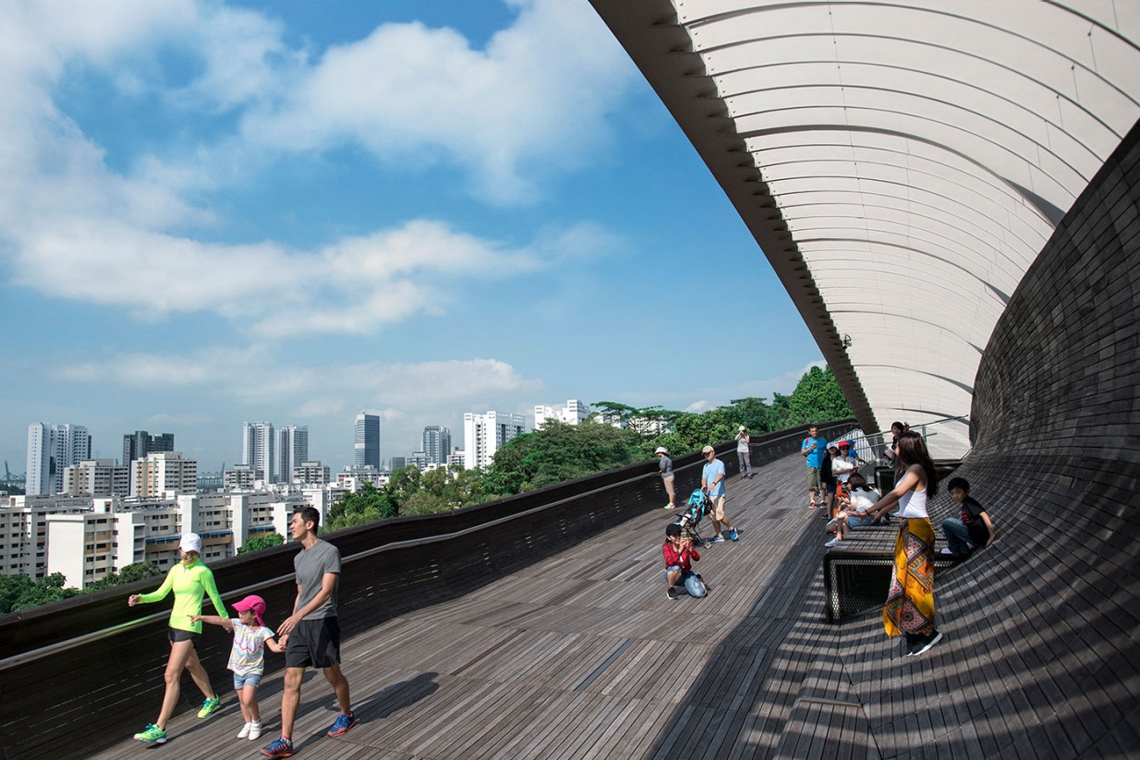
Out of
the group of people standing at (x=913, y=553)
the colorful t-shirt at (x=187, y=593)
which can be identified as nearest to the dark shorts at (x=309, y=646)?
the colorful t-shirt at (x=187, y=593)

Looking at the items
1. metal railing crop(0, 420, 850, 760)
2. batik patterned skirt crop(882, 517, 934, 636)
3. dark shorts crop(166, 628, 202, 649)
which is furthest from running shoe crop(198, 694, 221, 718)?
batik patterned skirt crop(882, 517, 934, 636)

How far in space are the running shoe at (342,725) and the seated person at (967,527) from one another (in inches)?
199

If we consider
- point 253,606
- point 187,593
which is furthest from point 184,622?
point 253,606

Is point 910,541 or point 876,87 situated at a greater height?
point 876,87

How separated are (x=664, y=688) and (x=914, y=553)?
1998mm

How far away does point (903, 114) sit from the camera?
985 cm

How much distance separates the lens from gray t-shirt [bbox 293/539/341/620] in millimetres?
4855

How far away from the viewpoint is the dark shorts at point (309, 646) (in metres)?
4.79

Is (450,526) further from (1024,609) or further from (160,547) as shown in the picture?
(160,547)

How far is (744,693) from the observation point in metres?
5.33

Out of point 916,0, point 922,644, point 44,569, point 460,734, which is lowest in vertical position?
point 44,569

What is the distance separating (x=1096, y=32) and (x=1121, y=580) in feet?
18.4

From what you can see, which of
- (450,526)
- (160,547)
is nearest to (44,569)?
(160,547)

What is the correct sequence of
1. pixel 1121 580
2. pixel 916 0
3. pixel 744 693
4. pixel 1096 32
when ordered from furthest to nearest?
pixel 916 0 < pixel 1096 32 < pixel 744 693 < pixel 1121 580
